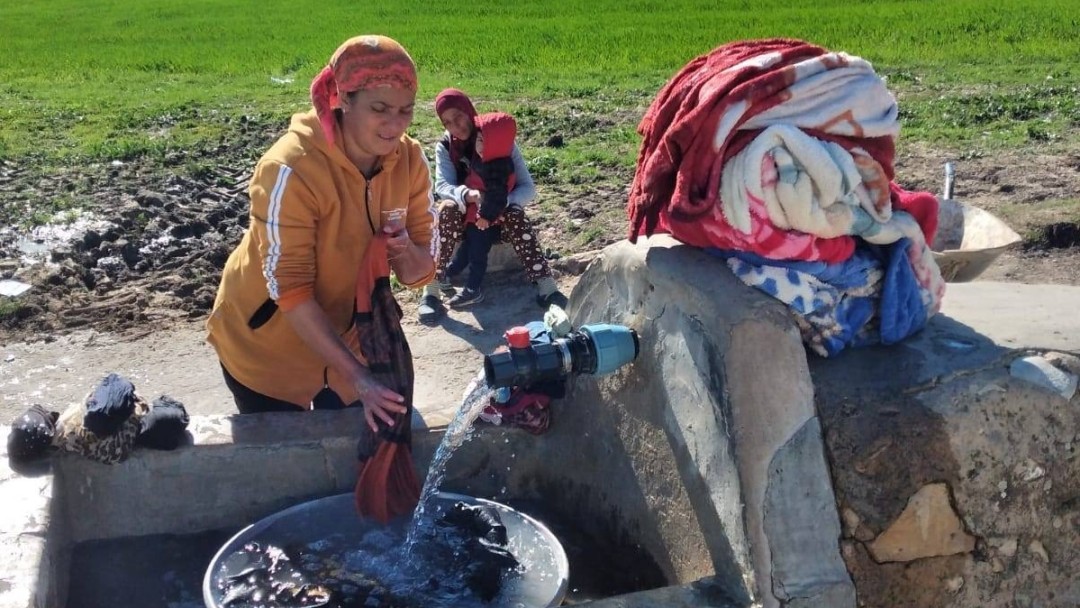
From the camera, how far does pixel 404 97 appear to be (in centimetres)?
290

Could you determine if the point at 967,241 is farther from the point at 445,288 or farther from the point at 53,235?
the point at 53,235

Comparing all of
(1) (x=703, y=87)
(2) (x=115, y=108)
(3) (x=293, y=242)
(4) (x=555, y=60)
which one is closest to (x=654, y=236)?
(1) (x=703, y=87)

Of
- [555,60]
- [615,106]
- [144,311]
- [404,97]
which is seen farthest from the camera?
[555,60]

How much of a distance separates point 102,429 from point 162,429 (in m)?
0.16

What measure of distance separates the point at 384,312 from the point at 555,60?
10801 millimetres

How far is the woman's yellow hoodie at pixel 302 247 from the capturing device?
2930 millimetres

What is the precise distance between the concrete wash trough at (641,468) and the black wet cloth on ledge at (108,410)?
0.48 feet

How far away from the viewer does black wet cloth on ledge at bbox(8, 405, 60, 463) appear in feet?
10.2

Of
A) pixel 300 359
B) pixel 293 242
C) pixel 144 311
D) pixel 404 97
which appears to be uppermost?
pixel 404 97

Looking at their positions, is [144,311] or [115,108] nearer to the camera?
[144,311]

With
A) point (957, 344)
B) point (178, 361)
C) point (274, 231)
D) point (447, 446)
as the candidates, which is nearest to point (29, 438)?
point (274, 231)

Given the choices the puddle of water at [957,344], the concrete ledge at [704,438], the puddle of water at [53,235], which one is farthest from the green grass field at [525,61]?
the puddle of water at [957,344]

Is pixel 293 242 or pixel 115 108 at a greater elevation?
pixel 293 242

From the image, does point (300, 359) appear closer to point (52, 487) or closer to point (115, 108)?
point (52, 487)
